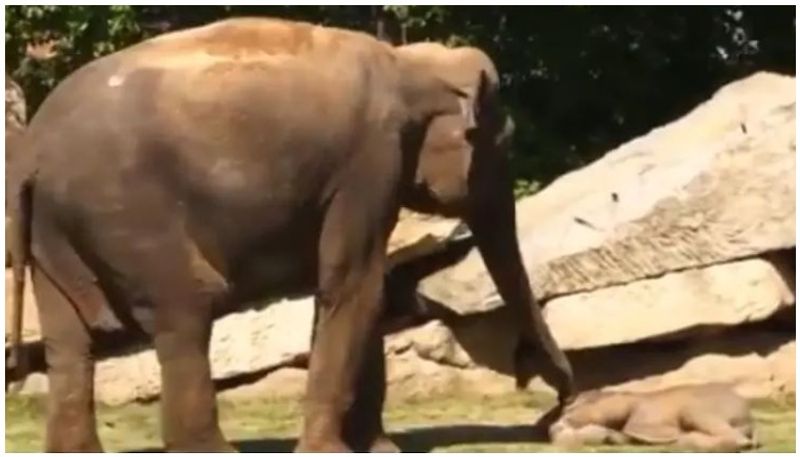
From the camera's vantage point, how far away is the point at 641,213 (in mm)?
9133

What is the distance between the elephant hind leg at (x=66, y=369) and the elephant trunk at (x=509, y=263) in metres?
1.34

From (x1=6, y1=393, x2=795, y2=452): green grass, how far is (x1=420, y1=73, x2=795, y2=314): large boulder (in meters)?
0.51

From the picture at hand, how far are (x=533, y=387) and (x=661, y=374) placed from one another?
532 mm

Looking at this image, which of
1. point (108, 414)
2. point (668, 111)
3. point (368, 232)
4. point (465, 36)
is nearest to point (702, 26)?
point (668, 111)

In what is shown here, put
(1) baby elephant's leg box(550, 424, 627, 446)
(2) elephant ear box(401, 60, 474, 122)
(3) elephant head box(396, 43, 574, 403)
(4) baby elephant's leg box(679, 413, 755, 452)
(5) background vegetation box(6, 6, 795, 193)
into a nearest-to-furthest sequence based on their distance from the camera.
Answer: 1. (2) elephant ear box(401, 60, 474, 122)
2. (3) elephant head box(396, 43, 574, 403)
3. (4) baby elephant's leg box(679, 413, 755, 452)
4. (1) baby elephant's leg box(550, 424, 627, 446)
5. (5) background vegetation box(6, 6, 795, 193)

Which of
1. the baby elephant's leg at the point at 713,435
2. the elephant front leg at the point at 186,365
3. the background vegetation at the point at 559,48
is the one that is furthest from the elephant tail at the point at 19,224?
the background vegetation at the point at 559,48

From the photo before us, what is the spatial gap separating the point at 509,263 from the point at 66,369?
61.7 inches

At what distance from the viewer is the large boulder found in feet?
29.6

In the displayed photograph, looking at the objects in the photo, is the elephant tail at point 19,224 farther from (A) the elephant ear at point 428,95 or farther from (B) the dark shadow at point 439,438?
(A) the elephant ear at point 428,95

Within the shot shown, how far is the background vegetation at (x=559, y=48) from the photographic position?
40.8ft

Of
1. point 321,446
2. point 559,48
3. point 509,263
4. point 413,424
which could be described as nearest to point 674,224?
point 413,424

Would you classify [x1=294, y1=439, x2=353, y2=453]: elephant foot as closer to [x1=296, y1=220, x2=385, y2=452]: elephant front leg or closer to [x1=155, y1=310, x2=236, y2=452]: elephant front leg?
→ [x1=296, y1=220, x2=385, y2=452]: elephant front leg

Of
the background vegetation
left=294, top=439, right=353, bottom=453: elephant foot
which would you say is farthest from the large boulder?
the background vegetation

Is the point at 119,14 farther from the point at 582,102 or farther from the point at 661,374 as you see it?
the point at 661,374
